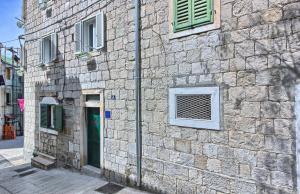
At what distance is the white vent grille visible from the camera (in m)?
5.23

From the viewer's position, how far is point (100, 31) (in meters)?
7.89

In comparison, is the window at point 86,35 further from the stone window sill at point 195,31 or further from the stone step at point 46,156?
the stone step at point 46,156

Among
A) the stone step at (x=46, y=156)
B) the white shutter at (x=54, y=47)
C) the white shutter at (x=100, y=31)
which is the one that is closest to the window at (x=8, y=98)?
the stone step at (x=46, y=156)

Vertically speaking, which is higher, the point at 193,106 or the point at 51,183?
the point at 193,106

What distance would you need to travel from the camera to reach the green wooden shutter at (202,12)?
509cm

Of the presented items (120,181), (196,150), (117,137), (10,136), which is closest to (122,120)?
(117,137)

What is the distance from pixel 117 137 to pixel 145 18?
9.57 feet

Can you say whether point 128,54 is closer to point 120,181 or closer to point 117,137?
point 117,137

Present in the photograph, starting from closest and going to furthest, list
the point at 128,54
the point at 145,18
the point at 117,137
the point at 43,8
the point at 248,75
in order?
the point at 248,75 < the point at 145,18 < the point at 128,54 < the point at 117,137 < the point at 43,8

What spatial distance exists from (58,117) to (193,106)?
5745 mm

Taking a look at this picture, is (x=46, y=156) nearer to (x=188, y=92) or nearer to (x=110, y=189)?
(x=110, y=189)

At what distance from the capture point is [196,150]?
538cm

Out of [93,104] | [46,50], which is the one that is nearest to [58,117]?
[93,104]

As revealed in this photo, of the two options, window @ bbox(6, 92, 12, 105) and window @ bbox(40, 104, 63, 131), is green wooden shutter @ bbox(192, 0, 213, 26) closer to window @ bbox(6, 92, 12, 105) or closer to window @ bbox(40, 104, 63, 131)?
window @ bbox(40, 104, 63, 131)
